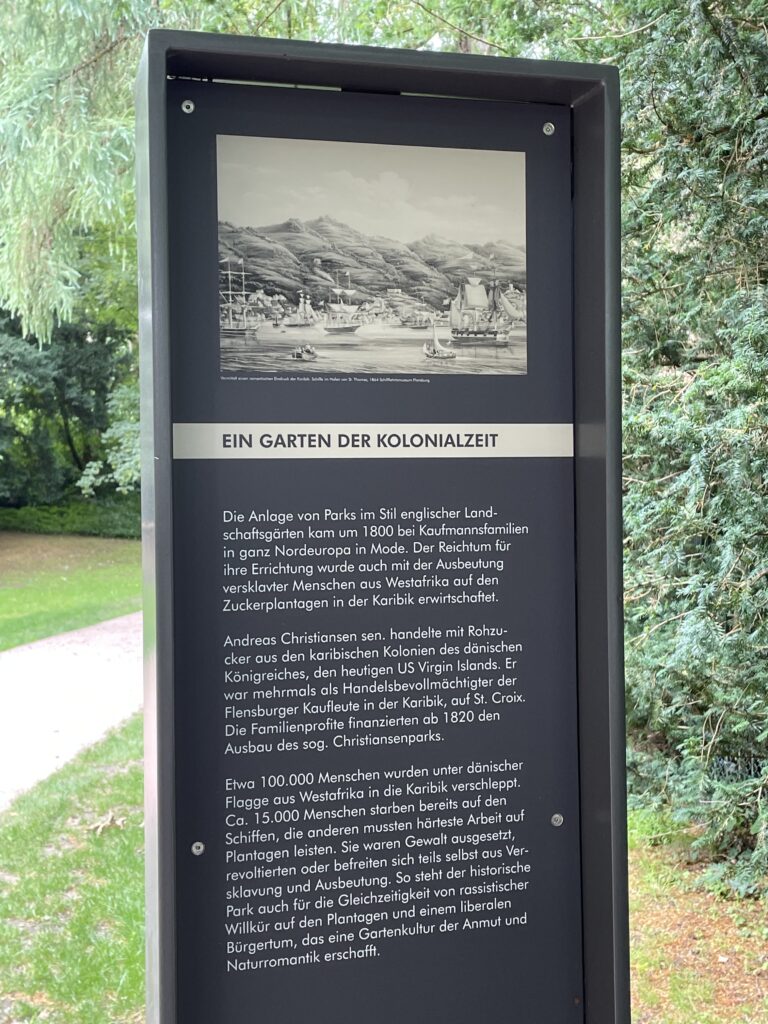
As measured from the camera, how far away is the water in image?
3.79ft

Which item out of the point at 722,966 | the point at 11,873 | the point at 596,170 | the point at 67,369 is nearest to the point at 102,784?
the point at 11,873

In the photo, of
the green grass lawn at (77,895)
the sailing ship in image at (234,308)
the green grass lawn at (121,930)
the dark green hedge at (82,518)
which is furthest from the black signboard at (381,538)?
the dark green hedge at (82,518)

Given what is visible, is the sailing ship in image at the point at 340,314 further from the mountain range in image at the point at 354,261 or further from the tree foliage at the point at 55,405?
the tree foliage at the point at 55,405

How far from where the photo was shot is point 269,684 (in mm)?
1163

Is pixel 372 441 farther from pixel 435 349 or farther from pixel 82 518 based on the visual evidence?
pixel 82 518

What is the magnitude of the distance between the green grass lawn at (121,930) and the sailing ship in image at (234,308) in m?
2.18

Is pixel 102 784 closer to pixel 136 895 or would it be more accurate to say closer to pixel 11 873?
pixel 11 873

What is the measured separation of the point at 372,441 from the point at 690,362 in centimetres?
185

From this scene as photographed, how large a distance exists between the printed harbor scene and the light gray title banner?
64mm

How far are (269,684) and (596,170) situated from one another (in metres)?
0.71

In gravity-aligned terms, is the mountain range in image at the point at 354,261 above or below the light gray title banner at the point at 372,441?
above

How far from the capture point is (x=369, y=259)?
1194 millimetres

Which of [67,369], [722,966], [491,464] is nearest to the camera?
[491,464]

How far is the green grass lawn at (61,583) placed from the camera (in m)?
8.07
